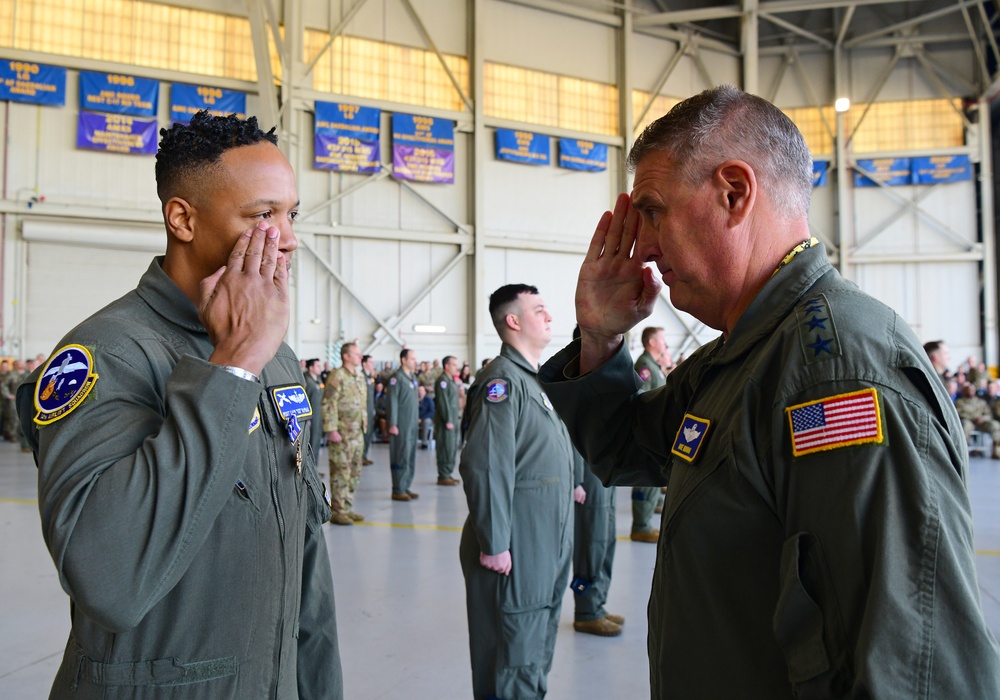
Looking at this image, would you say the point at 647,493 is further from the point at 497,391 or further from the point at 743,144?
the point at 743,144

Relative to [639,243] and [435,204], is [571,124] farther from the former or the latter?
[639,243]

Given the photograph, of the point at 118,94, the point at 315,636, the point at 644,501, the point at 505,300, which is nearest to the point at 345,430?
the point at 644,501

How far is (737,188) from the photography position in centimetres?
119

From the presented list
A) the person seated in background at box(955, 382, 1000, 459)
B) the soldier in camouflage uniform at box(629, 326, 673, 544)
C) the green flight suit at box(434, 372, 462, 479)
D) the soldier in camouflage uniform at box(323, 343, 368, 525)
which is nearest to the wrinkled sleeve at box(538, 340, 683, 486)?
the soldier in camouflage uniform at box(629, 326, 673, 544)

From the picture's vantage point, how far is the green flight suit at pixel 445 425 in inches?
425

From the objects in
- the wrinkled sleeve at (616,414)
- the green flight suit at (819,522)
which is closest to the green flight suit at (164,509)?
the wrinkled sleeve at (616,414)

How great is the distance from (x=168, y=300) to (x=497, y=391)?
1996 millimetres

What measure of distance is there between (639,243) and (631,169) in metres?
0.15

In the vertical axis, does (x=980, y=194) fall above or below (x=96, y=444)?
above

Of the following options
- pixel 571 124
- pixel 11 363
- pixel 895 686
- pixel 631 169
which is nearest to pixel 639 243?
pixel 631 169

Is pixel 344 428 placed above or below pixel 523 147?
below

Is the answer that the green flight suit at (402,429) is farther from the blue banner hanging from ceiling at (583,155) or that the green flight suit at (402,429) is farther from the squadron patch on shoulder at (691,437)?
the blue banner hanging from ceiling at (583,155)

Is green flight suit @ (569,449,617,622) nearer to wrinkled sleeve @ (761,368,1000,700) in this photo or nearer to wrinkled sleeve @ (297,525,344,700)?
wrinkled sleeve @ (297,525,344,700)

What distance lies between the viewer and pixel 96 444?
112cm
